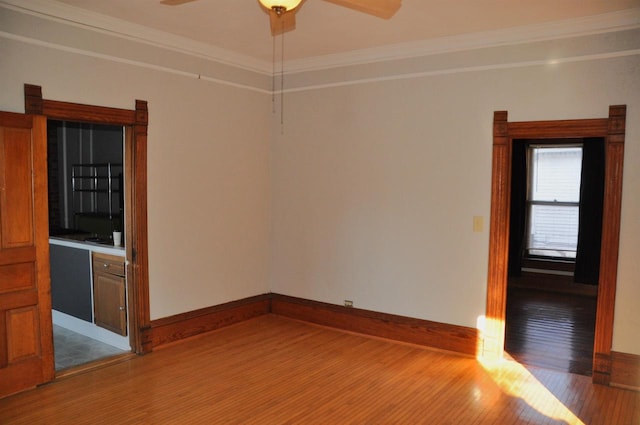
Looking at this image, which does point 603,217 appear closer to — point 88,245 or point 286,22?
point 286,22

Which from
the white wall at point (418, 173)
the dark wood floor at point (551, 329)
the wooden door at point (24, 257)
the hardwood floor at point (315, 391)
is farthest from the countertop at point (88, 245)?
the dark wood floor at point (551, 329)

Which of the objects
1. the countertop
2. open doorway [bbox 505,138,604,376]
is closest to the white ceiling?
the countertop

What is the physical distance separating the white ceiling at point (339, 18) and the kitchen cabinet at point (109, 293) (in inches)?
84.4

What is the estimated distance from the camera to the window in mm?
7621

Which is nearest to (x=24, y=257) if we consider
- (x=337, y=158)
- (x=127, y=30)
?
(x=127, y=30)

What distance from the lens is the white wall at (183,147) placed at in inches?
148

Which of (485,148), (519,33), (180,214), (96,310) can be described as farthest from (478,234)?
(96,310)

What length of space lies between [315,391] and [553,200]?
559 centimetres

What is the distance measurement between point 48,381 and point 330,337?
2498mm

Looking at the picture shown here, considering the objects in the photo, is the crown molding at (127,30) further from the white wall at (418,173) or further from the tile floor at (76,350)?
the tile floor at (76,350)

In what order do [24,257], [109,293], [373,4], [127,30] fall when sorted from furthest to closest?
[109,293] < [127,30] < [24,257] < [373,4]

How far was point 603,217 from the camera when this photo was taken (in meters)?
3.92

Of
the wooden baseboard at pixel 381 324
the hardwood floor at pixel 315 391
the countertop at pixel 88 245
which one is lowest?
the hardwood floor at pixel 315 391

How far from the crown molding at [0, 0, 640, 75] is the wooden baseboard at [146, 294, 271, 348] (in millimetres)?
2507
